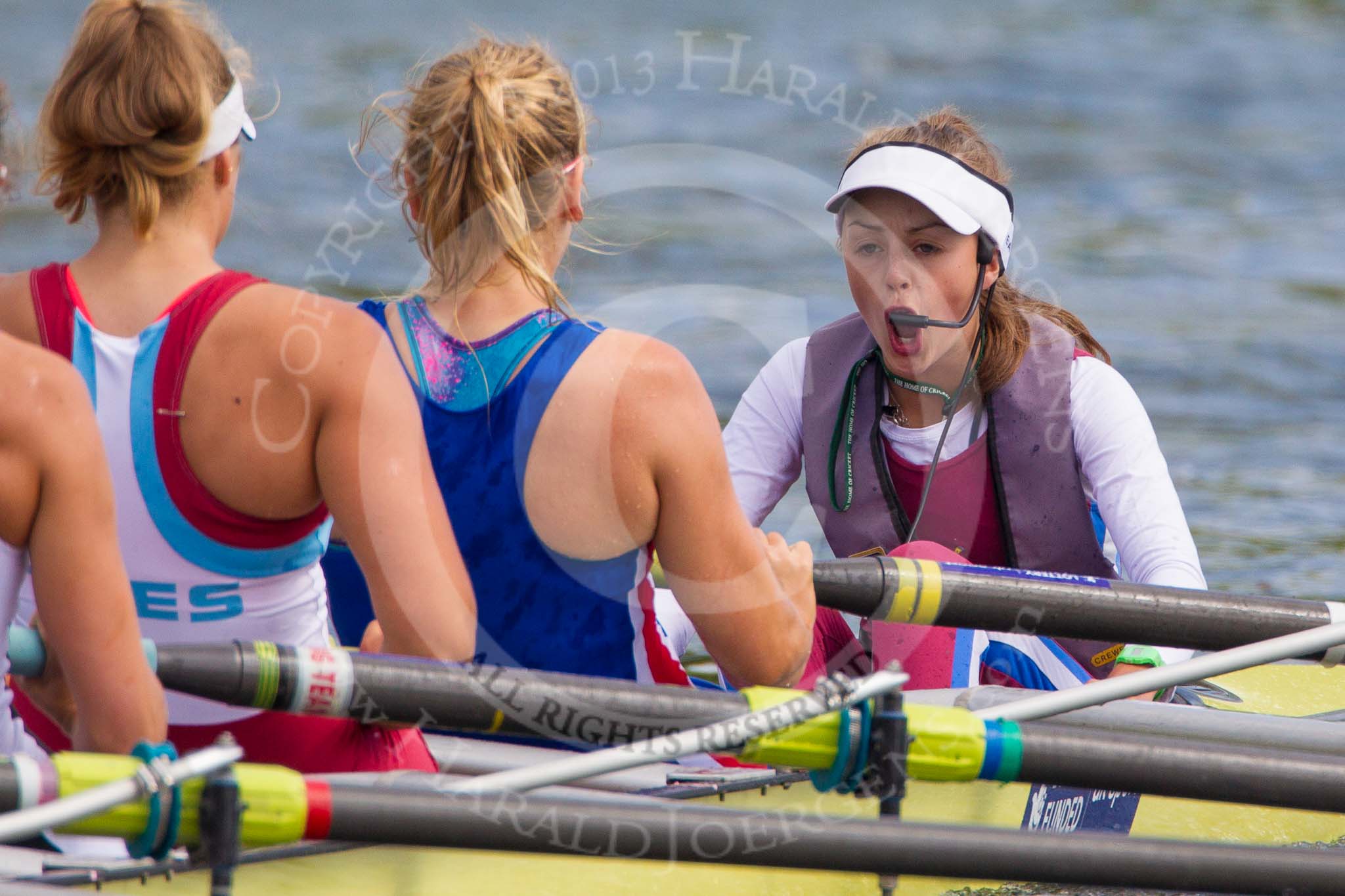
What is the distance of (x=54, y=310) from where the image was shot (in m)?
1.98

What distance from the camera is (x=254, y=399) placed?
1929 mm

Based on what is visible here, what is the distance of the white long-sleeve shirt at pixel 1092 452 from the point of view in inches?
114

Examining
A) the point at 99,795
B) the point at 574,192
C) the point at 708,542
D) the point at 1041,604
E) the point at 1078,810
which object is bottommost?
the point at 1078,810

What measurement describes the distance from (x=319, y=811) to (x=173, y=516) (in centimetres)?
42

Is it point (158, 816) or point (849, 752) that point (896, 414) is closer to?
point (849, 752)

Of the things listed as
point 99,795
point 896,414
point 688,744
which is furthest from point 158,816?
point 896,414

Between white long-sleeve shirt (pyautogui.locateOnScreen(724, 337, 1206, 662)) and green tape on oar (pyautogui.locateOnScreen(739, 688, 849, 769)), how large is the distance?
95cm

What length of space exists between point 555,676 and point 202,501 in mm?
497

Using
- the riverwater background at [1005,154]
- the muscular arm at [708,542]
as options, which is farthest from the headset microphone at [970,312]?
the riverwater background at [1005,154]

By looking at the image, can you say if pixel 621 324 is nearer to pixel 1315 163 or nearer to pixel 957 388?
pixel 957 388

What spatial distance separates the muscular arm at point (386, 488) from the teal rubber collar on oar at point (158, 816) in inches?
13.8

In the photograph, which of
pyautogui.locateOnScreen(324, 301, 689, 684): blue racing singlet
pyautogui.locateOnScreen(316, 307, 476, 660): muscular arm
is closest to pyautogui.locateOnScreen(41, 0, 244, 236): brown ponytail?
pyautogui.locateOnScreen(316, 307, 476, 660): muscular arm

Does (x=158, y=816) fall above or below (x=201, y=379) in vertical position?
below

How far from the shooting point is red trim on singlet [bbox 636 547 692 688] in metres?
2.34
